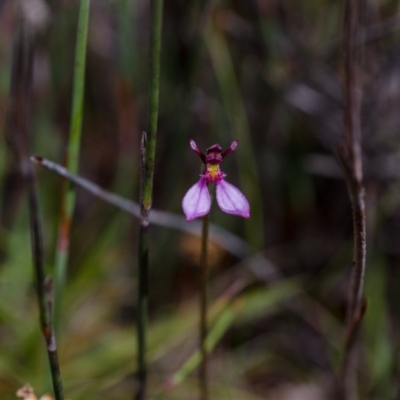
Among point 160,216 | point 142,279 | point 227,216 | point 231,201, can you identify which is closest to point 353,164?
point 231,201

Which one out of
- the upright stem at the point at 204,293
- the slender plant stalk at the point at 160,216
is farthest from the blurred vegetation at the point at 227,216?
the upright stem at the point at 204,293

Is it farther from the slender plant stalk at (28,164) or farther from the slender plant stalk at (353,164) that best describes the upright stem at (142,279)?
the slender plant stalk at (353,164)

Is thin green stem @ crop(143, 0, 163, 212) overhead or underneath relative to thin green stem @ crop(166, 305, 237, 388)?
overhead

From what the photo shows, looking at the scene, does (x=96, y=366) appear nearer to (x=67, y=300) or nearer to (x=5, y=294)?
(x=67, y=300)

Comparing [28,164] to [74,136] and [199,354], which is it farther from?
[199,354]

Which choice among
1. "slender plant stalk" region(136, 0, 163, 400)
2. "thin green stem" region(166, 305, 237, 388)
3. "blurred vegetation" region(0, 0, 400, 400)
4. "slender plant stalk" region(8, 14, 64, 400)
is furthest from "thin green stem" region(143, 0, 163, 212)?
"blurred vegetation" region(0, 0, 400, 400)

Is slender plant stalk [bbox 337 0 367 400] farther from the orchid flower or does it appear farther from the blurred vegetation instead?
the blurred vegetation
